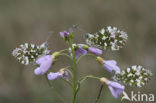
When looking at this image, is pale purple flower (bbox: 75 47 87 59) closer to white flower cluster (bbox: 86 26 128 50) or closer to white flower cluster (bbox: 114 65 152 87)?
white flower cluster (bbox: 86 26 128 50)

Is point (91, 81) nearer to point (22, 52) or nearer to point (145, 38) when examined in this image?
point (145, 38)

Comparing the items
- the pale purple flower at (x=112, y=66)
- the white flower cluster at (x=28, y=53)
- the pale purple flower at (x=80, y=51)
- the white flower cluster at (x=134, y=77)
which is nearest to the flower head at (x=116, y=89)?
the pale purple flower at (x=112, y=66)

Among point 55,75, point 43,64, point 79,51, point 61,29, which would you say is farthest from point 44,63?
point 61,29

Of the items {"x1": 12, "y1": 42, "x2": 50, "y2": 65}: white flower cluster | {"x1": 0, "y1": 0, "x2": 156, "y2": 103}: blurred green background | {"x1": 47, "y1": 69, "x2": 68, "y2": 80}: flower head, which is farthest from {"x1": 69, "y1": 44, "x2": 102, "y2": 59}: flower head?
{"x1": 0, "y1": 0, "x2": 156, "y2": 103}: blurred green background

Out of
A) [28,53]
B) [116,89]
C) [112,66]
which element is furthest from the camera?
[28,53]

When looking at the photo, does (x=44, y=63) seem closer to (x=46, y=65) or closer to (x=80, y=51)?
(x=46, y=65)

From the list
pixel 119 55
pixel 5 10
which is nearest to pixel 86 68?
pixel 119 55
